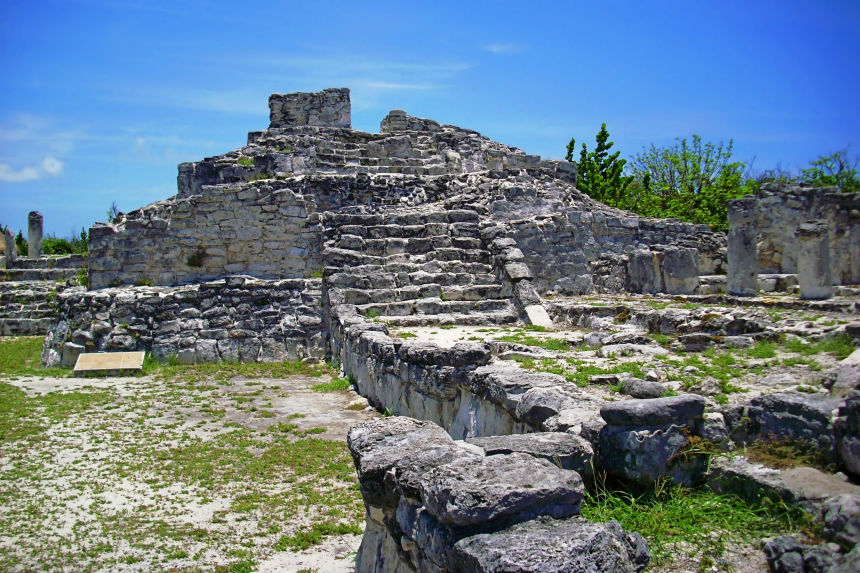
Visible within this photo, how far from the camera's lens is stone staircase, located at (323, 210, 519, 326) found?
33.7ft

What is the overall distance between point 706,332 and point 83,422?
20.7ft

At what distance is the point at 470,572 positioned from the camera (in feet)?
8.10

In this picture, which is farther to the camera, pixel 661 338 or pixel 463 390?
pixel 661 338

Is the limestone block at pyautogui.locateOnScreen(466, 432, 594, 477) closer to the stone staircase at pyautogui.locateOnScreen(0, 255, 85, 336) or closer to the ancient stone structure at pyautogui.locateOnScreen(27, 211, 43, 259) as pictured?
the stone staircase at pyautogui.locateOnScreen(0, 255, 85, 336)

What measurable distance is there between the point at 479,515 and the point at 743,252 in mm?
9294

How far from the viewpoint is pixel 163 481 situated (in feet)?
18.3

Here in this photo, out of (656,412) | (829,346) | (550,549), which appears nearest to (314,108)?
(829,346)

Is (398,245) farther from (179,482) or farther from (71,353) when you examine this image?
(179,482)

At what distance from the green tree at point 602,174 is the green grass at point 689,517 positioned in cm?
2373

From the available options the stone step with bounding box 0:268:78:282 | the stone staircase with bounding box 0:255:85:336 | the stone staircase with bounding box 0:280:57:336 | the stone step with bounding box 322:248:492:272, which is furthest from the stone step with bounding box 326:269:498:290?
the stone step with bounding box 0:268:78:282

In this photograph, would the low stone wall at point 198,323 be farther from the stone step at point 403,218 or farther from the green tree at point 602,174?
the green tree at point 602,174

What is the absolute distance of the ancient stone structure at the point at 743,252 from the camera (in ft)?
34.8

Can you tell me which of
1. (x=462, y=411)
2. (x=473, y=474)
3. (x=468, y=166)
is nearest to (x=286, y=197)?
(x=468, y=166)

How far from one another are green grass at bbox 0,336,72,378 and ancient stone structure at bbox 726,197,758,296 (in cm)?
981
